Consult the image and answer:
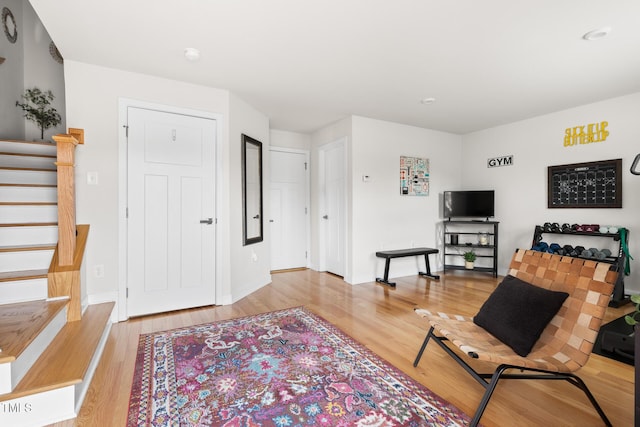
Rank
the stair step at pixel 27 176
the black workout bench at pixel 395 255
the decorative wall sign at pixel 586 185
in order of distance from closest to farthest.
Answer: the stair step at pixel 27 176 → the decorative wall sign at pixel 586 185 → the black workout bench at pixel 395 255

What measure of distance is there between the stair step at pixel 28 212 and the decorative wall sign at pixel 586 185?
599 cm

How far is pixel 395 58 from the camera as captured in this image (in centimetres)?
272

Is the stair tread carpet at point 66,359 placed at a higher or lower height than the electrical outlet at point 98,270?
lower

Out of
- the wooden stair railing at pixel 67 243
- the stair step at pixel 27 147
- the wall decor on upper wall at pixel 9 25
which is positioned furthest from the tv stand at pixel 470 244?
the wall decor on upper wall at pixel 9 25

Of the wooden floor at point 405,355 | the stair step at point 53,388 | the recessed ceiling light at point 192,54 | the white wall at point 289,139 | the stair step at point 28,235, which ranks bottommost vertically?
the wooden floor at point 405,355

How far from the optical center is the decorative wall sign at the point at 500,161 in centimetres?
481

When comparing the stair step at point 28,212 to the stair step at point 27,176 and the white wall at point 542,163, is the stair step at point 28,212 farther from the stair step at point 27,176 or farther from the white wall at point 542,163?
the white wall at point 542,163

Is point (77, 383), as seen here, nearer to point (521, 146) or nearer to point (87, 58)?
point (87, 58)

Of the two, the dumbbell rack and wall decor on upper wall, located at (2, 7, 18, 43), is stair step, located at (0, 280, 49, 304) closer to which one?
wall decor on upper wall, located at (2, 7, 18, 43)

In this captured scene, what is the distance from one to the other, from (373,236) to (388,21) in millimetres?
3013

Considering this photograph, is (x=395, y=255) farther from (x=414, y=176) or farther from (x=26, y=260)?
(x=26, y=260)

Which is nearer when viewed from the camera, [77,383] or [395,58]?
[77,383]

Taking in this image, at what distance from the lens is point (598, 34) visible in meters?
2.31

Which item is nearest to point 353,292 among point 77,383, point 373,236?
point 373,236
